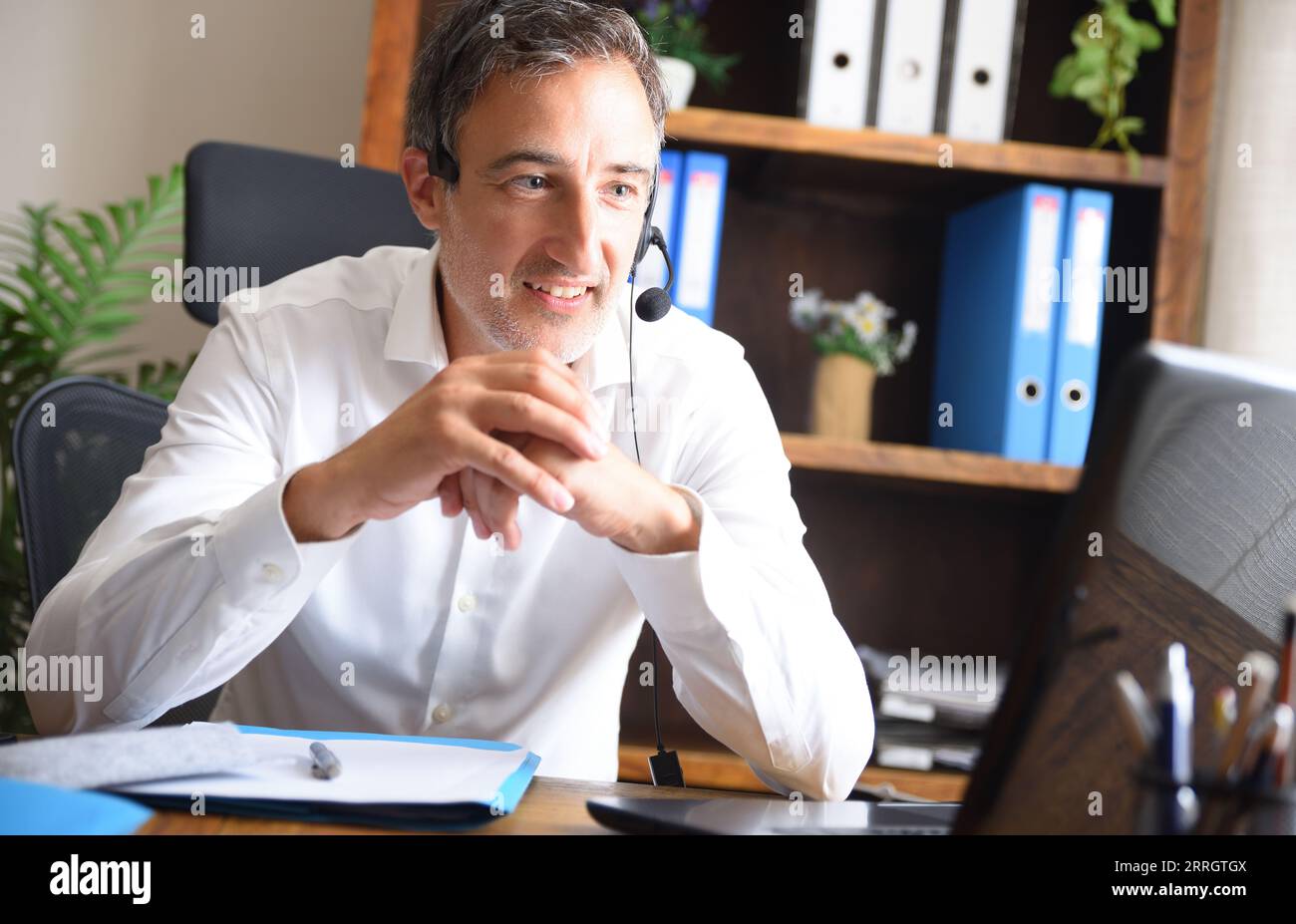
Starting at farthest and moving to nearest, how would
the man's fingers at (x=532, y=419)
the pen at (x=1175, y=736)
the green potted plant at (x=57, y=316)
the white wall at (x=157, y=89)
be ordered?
the white wall at (x=157, y=89), the green potted plant at (x=57, y=316), the man's fingers at (x=532, y=419), the pen at (x=1175, y=736)

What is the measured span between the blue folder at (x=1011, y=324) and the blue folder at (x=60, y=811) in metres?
1.56

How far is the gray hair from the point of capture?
1.22 meters

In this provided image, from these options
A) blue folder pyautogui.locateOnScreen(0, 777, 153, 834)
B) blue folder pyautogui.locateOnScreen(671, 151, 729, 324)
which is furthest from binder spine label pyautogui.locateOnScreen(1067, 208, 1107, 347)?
blue folder pyautogui.locateOnScreen(0, 777, 153, 834)

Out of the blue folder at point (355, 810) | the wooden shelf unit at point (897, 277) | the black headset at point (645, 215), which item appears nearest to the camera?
the blue folder at point (355, 810)

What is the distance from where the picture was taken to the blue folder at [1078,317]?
1.86 meters

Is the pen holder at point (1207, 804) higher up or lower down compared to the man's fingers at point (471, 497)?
lower down

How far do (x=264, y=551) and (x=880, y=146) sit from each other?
1302 millimetres

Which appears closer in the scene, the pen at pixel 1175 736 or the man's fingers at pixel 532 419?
the pen at pixel 1175 736

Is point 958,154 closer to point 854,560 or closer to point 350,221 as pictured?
point 854,560

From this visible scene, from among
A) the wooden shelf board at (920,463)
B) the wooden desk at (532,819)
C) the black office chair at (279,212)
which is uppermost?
the black office chair at (279,212)

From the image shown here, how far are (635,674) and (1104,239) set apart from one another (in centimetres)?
110

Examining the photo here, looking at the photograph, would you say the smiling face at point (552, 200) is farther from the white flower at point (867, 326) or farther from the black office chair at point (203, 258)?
the white flower at point (867, 326)

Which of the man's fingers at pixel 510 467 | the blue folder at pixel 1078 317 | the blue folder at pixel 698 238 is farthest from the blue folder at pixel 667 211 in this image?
the man's fingers at pixel 510 467
